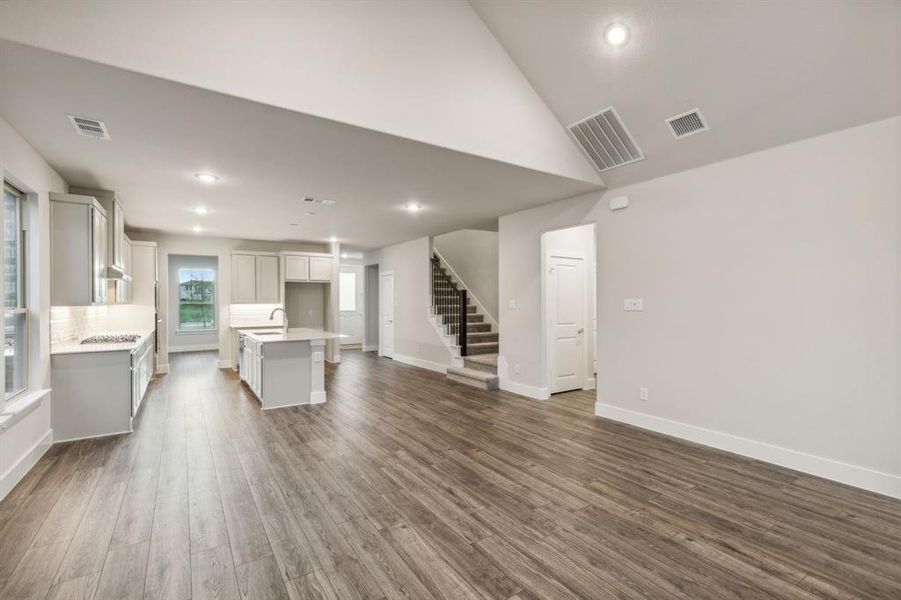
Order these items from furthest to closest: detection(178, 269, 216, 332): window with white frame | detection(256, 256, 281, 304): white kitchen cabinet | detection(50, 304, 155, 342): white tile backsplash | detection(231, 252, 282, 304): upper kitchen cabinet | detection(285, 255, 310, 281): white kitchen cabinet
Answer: detection(178, 269, 216, 332): window with white frame → detection(285, 255, 310, 281): white kitchen cabinet → detection(256, 256, 281, 304): white kitchen cabinet → detection(231, 252, 282, 304): upper kitchen cabinet → detection(50, 304, 155, 342): white tile backsplash

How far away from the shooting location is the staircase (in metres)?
6.91

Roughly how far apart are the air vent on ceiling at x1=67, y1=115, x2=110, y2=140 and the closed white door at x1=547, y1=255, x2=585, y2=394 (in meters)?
4.91

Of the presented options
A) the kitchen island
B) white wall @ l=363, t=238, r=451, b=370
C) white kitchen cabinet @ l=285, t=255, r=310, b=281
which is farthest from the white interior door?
the kitchen island

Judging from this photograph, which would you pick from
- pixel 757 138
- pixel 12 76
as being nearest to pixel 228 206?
pixel 12 76

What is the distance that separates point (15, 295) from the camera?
349 cm

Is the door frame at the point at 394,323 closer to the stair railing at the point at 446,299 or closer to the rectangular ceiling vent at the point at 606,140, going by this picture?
the stair railing at the point at 446,299

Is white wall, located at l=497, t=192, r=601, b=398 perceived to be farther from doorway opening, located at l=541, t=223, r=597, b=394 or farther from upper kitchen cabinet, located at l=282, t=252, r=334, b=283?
upper kitchen cabinet, located at l=282, t=252, r=334, b=283

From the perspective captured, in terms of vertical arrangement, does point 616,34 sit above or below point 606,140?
above

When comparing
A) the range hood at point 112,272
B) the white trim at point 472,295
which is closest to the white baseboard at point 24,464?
the range hood at point 112,272

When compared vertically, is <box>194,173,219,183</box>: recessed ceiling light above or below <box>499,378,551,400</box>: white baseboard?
above

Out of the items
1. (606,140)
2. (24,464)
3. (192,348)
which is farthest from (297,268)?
(606,140)

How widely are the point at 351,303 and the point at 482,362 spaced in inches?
242

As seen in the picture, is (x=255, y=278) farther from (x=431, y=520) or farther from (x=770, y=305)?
(x=770, y=305)

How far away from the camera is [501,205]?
567 centimetres
